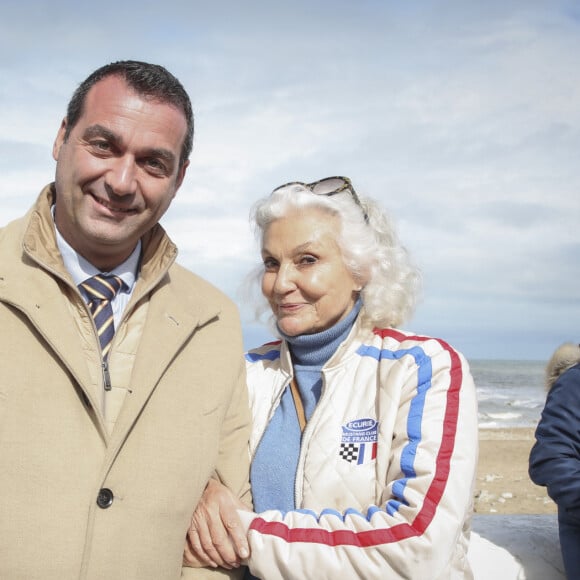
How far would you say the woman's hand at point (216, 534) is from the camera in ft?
9.04

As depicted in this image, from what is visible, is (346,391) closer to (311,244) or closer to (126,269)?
(311,244)

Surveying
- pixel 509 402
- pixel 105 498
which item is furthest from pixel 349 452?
pixel 509 402

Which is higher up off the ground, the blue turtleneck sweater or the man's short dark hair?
the man's short dark hair

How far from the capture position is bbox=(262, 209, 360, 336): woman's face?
337cm

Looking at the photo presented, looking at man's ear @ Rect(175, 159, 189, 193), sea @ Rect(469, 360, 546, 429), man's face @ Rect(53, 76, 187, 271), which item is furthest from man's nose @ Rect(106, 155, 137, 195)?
sea @ Rect(469, 360, 546, 429)

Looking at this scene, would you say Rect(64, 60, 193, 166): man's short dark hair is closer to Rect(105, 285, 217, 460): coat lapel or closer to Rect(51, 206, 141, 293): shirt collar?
Rect(51, 206, 141, 293): shirt collar

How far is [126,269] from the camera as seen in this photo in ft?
9.69

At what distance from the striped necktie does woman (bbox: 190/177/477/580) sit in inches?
31.4

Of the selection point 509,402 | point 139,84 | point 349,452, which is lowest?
point 509,402

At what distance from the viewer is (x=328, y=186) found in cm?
356

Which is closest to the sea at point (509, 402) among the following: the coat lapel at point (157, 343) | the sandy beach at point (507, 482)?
the sandy beach at point (507, 482)

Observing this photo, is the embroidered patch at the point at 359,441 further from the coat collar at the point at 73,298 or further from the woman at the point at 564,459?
the woman at the point at 564,459

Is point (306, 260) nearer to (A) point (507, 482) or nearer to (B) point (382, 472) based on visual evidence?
(B) point (382, 472)

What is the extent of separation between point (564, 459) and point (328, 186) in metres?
1.79
